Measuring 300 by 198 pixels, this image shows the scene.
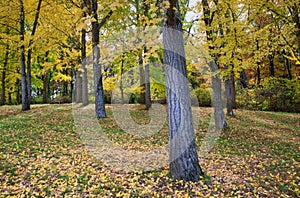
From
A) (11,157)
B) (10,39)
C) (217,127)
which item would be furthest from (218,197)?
(10,39)

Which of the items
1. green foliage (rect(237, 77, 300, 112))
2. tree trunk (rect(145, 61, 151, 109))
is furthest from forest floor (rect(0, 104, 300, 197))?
green foliage (rect(237, 77, 300, 112))

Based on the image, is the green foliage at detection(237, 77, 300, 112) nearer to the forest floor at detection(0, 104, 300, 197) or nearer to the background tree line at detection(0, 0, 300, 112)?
the background tree line at detection(0, 0, 300, 112)

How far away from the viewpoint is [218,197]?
3342 mm

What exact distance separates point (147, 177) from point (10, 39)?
→ 32.8 feet

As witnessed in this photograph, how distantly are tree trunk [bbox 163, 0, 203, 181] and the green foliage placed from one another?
506 inches

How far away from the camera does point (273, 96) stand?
14.9 meters

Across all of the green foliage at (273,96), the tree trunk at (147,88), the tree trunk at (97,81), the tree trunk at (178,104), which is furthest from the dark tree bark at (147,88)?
the green foliage at (273,96)

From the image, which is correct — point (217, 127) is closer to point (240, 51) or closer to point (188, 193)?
point (240, 51)

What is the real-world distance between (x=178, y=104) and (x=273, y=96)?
13.6 m

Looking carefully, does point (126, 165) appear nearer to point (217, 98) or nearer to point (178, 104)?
point (178, 104)

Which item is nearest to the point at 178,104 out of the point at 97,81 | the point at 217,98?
the point at 217,98

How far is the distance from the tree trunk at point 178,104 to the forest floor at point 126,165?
0.95ft

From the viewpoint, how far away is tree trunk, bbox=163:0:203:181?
3758mm

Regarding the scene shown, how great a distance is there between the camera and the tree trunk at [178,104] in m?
3.76
